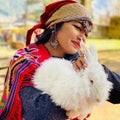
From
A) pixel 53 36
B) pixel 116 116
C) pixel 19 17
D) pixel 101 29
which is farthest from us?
pixel 101 29

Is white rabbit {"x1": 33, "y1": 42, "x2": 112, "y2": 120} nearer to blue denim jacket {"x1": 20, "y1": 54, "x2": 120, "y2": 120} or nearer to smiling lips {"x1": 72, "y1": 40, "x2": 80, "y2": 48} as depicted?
blue denim jacket {"x1": 20, "y1": 54, "x2": 120, "y2": 120}

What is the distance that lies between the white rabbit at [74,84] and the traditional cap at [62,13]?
0.73 feet

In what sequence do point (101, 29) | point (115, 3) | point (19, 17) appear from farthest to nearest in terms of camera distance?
point (101, 29), point (115, 3), point (19, 17)

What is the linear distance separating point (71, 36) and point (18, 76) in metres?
0.29

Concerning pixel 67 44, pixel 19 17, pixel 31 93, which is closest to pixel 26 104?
pixel 31 93

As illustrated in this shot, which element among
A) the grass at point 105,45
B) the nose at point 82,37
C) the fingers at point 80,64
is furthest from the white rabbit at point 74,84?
the grass at point 105,45

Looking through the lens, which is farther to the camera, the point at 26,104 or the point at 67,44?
the point at 67,44

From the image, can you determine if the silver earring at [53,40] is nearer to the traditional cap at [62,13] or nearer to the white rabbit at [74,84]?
the traditional cap at [62,13]

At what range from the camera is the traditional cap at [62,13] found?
1489mm

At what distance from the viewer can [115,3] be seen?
16.6m

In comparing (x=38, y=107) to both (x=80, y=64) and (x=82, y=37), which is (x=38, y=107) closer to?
(x=80, y=64)

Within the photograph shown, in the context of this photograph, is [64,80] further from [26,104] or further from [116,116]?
[116,116]

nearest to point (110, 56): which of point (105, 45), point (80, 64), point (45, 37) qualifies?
point (105, 45)

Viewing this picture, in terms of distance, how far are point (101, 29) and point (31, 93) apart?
16.8 m
